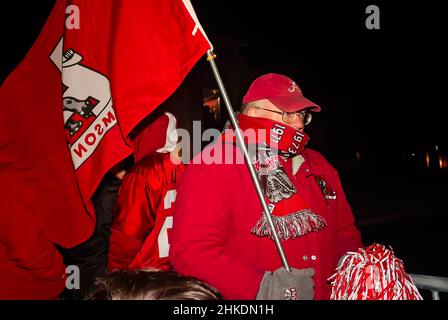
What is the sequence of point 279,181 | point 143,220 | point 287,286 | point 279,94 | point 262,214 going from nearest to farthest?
point 287,286 → point 262,214 → point 279,181 → point 279,94 → point 143,220

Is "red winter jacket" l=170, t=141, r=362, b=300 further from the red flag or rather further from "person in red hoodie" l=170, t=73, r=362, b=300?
the red flag

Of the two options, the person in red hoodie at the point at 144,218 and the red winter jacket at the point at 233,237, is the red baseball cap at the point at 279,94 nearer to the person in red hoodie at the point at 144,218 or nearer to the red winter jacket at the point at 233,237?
the red winter jacket at the point at 233,237

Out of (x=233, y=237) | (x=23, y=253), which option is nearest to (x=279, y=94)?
(x=233, y=237)

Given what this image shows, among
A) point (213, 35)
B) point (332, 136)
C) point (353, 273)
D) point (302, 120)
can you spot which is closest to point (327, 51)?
point (213, 35)

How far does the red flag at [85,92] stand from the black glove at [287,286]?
978 millimetres

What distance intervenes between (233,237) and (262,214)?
0.65 ft

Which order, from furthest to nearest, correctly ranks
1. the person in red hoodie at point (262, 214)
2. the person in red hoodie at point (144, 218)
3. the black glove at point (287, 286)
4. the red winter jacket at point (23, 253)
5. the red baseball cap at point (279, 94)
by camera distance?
the person in red hoodie at point (144, 218) → the red winter jacket at point (23, 253) → the red baseball cap at point (279, 94) → the person in red hoodie at point (262, 214) → the black glove at point (287, 286)

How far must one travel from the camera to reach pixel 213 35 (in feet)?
49.9

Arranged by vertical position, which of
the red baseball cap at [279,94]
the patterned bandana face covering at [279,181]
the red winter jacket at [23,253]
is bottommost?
the red winter jacket at [23,253]

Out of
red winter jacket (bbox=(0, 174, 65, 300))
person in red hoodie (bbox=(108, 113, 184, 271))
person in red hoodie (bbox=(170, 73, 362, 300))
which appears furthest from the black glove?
red winter jacket (bbox=(0, 174, 65, 300))

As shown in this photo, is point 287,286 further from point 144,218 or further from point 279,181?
point 144,218

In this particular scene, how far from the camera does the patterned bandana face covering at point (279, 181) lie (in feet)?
6.81

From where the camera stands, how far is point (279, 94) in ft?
7.61

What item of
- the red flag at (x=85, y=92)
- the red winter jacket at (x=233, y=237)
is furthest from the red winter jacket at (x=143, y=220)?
the red winter jacket at (x=233, y=237)
